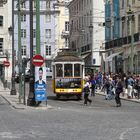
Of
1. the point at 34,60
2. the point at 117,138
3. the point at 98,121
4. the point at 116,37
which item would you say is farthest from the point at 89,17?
the point at 117,138

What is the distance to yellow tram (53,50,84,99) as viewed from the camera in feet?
128

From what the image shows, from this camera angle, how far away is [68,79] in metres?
39.1

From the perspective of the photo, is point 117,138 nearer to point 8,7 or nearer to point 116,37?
point 116,37

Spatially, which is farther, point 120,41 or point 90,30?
point 90,30

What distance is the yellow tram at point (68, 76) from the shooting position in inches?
1540

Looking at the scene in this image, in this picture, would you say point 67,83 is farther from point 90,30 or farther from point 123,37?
point 90,30

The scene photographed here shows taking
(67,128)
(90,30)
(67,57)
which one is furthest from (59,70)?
(90,30)

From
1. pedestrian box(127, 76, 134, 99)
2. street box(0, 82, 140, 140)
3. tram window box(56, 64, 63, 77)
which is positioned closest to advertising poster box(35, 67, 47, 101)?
street box(0, 82, 140, 140)

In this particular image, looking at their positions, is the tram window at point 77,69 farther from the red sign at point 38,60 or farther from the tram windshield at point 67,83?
the red sign at point 38,60

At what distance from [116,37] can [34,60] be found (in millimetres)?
37303

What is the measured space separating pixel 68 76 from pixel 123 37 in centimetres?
2535

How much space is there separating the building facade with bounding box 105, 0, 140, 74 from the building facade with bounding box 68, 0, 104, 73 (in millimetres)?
4639

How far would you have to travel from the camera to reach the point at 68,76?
1543 inches

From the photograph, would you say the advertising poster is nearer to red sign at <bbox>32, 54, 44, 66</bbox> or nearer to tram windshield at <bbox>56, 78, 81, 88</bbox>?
red sign at <bbox>32, 54, 44, 66</bbox>
